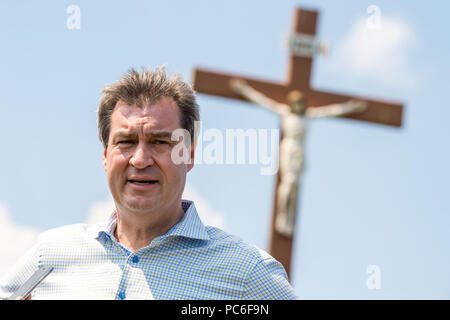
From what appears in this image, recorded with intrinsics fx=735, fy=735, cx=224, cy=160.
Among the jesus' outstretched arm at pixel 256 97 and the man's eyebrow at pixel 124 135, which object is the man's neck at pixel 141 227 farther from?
the jesus' outstretched arm at pixel 256 97

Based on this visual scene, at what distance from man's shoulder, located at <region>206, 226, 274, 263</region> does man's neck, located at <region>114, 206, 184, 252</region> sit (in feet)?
0.37

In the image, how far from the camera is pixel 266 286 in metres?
1.63

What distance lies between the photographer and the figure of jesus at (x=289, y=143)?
17.9 ft

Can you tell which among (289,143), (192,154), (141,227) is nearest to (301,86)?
(289,143)

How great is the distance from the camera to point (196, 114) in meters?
1.83

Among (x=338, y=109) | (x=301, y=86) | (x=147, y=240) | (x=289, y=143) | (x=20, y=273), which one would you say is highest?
(x=301, y=86)

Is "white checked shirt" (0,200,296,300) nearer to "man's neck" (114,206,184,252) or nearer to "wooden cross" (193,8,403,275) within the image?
"man's neck" (114,206,184,252)

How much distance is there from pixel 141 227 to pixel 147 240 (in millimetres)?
34

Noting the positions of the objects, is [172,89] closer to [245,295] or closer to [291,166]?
[245,295]

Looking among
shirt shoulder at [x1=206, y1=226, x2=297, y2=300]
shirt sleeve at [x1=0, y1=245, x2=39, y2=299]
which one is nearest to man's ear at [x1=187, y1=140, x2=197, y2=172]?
shirt shoulder at [x1=206, y1=226, x2=297, y2=300]

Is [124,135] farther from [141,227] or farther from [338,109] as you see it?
[338,109]

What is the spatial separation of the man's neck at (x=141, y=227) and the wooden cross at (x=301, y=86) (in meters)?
3.79

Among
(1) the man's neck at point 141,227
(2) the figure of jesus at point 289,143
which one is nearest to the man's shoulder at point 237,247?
(1) the man's neck at point 141,227
